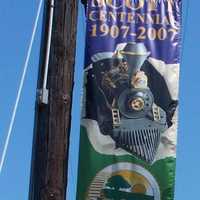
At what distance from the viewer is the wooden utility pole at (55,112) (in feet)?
23.5

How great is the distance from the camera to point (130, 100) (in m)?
7.89

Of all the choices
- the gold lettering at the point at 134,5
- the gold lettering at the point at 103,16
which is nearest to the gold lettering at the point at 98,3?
the gold lettering at the point at 103,16

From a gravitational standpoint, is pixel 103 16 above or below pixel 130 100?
above

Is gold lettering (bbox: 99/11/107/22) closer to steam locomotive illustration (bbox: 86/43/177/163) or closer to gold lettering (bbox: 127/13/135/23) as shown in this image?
gold lettering (bbox: 127/13/135/23)

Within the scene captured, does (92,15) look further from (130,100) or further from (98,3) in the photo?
(130,100)

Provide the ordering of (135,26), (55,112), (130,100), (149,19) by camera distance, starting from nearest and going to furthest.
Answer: (55,112) → (130,100) → (135,26) → (149,19)

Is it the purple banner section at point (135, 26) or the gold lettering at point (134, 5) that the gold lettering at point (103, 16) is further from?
the gold lettering at point (134, 5)

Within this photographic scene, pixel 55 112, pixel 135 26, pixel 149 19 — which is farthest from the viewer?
pixel 149 19

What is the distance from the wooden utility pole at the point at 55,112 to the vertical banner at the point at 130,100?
244 millimetres

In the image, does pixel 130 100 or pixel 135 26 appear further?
pixel 135 26

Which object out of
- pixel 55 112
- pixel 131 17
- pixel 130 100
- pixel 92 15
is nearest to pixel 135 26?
pixel 131 17

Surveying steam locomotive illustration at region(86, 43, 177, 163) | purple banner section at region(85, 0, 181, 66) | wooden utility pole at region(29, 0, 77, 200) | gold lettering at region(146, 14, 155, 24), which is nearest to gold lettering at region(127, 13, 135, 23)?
purple banner section at region(85, 0, 181, 66)

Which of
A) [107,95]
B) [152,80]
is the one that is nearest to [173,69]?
[152,80]

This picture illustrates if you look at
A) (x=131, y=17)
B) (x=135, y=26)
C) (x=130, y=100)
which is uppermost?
(x=131, y=17)
